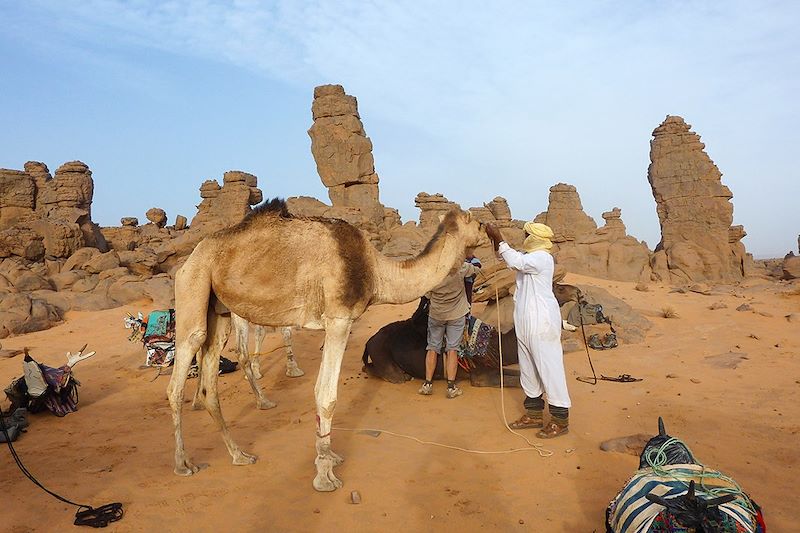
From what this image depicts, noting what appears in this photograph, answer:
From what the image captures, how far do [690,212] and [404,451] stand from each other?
106ft

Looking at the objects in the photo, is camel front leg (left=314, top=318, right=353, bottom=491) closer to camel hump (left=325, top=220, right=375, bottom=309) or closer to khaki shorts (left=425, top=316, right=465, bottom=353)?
camel hump (left=325, top=220, right=375, bottom=309)

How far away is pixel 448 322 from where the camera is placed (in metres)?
7.23

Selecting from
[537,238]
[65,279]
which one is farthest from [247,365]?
[65,279]

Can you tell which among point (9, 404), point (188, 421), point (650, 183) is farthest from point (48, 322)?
point (650, 183)

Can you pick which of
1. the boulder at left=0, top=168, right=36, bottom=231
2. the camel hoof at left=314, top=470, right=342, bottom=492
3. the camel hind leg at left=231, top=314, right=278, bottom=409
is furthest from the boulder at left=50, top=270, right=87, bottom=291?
the camel hoof at left=314, top=470, right=342, bottom=492

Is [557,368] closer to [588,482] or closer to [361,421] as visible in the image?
[588,482]

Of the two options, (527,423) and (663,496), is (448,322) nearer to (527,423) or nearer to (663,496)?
(527,423)

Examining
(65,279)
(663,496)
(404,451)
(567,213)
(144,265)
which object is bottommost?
(404,451)

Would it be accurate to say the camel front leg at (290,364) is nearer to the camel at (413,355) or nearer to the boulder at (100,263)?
the camel at (413,355)

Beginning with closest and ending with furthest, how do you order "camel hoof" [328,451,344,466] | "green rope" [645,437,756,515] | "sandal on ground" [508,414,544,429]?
1. "green rope" [645,437,756,515]
2. "camel hoof" [328,451,344,466]
3. "sandal on ground" [508,414,544,429]

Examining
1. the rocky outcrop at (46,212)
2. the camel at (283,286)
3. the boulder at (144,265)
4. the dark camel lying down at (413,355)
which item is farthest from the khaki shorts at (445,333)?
the rocky outcrop at (46,212)

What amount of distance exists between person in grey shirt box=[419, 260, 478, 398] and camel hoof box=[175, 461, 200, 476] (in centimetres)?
357

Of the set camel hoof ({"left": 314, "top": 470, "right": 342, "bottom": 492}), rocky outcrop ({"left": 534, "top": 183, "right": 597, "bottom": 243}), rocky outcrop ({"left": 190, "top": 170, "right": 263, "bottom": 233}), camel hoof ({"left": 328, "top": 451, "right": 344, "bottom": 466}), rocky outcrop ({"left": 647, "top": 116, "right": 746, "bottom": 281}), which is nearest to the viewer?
camel hoof ({"left": 314, "top": 470, "right": 342, "bottom": 492})

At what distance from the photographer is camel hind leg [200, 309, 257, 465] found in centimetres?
508
